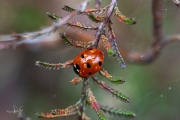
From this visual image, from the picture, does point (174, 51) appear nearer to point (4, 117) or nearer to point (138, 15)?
point (138, 15)

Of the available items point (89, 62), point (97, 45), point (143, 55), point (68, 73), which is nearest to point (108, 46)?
point (97, 45)

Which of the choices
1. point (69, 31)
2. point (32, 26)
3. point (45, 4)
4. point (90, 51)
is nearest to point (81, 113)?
point (90, 51)

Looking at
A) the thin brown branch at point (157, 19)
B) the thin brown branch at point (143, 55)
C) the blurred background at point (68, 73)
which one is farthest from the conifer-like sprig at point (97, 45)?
the blurred background at point (68, 73)

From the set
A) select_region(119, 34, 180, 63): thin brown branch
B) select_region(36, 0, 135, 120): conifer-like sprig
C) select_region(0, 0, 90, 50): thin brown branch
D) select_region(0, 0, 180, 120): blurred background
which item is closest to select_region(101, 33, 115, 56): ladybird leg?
select_region(36, 0, 135, 120): conifer-like sprig

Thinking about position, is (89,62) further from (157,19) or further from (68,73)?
(68,73)

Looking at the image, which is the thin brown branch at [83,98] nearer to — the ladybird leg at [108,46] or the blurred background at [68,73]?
the ladybird leg at [108,46]

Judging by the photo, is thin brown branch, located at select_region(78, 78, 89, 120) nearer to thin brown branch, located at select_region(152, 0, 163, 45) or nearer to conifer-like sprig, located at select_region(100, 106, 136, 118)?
conifer-like sprig, located at select_region(100, 106, 136, 118)
